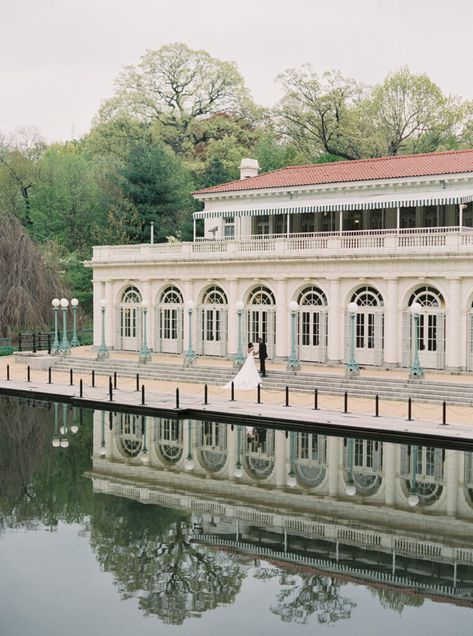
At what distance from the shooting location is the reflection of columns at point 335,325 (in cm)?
3731

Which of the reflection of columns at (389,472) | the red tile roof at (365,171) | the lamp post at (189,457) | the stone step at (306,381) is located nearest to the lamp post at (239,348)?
the stone step at (306,381)

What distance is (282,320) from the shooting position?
38.9 m

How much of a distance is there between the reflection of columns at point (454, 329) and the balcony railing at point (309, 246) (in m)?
1.56

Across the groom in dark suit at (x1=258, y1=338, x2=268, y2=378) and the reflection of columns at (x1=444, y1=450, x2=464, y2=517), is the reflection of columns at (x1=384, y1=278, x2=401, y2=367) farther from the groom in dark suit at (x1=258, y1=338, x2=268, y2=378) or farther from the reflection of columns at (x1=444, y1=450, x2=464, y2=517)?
the reflection of columns at (x1=444, y1=450, x2=464, y2=517)

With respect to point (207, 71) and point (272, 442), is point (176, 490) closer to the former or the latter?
point (272, 442)

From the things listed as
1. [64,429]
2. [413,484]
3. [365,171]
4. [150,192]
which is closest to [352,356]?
[365,171]

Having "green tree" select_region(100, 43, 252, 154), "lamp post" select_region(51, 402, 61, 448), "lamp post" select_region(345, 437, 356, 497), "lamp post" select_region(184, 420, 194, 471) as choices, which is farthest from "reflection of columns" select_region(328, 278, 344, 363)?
"green tree" select_region(100, 43, 252, 154)

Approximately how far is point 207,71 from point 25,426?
60312 millimetres

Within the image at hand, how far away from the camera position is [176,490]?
19734 mm

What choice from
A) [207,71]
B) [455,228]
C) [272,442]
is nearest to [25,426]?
[272,442]

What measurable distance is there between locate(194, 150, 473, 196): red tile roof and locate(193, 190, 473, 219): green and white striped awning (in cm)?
116

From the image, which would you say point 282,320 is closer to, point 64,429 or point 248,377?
point 248,377

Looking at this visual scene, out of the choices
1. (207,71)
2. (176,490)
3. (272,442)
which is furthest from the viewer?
(207,71)

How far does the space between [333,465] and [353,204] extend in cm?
1903
